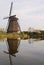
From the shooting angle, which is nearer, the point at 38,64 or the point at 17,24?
the point at 38,64

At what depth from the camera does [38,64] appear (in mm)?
9742

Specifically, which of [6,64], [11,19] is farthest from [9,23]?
[6,64]

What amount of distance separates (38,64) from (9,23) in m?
41.7

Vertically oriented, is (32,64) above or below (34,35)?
above

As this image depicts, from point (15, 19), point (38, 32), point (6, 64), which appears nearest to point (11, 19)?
point (15, 19)

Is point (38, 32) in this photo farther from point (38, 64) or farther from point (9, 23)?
point (38, 64)

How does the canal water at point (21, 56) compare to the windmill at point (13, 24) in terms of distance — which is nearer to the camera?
the canal water at point (21, 56)

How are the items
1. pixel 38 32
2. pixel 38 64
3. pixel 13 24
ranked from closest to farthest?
pixel 38 64
pixel 13 24
pixel 38 32

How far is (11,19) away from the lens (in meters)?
50.5

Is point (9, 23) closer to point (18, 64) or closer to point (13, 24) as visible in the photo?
point (13, 24)

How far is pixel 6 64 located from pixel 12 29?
4092 cm

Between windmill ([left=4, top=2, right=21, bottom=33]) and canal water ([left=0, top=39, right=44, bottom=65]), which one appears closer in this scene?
canal water ([left=0, top=39, right=44, bottom=65])

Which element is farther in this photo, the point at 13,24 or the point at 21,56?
the point at 13,24

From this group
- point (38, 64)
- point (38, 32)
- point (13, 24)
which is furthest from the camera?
point (38, 32)
